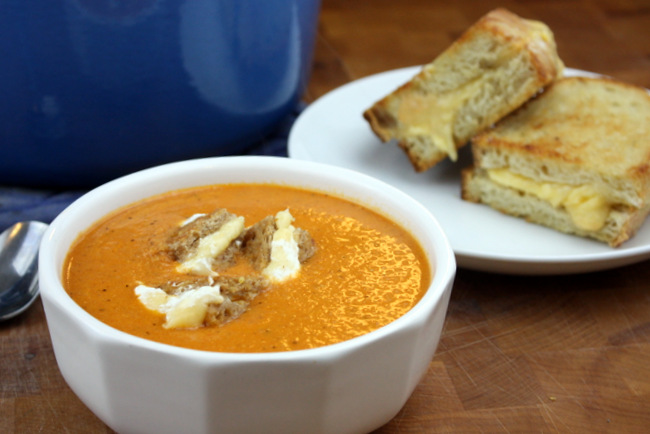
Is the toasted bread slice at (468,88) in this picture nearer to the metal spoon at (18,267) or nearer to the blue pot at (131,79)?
the blue pot at (131,79)

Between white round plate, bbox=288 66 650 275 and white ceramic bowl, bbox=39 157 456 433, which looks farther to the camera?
white round plate, bbox=288 66 650 275

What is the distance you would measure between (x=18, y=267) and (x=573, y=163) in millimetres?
1372

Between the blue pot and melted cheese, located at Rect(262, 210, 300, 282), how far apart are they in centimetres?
76

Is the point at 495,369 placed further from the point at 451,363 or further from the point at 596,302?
the point at 596,302

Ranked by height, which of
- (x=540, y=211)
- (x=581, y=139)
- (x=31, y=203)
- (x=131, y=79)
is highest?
(x=131, y=79)

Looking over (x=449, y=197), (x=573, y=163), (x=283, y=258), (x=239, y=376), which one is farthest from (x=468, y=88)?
(x=239, y=376)

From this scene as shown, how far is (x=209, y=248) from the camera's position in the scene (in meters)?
1.50

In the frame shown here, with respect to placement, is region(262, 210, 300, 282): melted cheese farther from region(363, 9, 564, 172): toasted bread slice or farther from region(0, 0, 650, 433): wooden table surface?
region(363, 9, 564, 172): toasted bread slice

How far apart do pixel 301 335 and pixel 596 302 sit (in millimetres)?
921

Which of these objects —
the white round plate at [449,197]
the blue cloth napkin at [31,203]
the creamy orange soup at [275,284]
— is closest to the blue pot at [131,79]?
the blue cloth napkin at [31,203]

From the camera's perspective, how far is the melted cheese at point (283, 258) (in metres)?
1.45

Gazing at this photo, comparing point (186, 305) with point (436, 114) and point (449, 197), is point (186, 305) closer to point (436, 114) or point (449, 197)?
point (449, 197)

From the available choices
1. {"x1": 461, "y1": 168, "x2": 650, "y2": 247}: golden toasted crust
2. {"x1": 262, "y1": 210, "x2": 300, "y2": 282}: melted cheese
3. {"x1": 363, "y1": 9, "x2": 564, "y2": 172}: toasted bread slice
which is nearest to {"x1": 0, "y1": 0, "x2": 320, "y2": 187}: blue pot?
{"x1": 363, "y1": 9, "x2": 564, "y2": 172}: toasted bread slice

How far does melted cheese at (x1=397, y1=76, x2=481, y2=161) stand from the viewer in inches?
92.3
